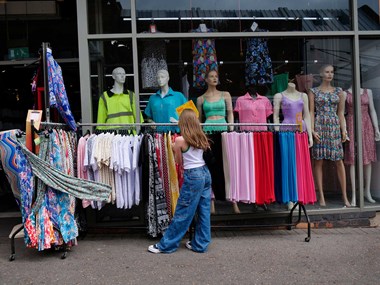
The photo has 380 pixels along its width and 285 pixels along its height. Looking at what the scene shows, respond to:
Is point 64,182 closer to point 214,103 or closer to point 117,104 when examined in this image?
point 117,104

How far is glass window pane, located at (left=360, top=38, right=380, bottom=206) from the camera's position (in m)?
6.80

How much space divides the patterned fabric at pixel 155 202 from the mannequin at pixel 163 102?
0.89 m

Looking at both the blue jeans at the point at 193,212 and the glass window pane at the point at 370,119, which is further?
the glass window pane at the point at 370,119

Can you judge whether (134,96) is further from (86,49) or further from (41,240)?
(41,240)

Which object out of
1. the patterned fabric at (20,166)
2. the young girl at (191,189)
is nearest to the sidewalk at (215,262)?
the young girl at (191,189)

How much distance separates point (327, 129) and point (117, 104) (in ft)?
9.95

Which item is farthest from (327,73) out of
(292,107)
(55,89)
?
(55,89)

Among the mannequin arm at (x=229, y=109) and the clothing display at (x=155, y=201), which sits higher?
the mannequin arm at (x=229, y=109)

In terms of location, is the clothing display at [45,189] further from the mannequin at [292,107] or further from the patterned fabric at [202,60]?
the mannequin at [292,107]

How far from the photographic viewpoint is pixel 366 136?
6816 mm

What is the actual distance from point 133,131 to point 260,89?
2.02m

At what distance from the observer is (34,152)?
5.00m

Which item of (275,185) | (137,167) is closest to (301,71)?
(275,185)

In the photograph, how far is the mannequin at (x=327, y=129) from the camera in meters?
6.64
